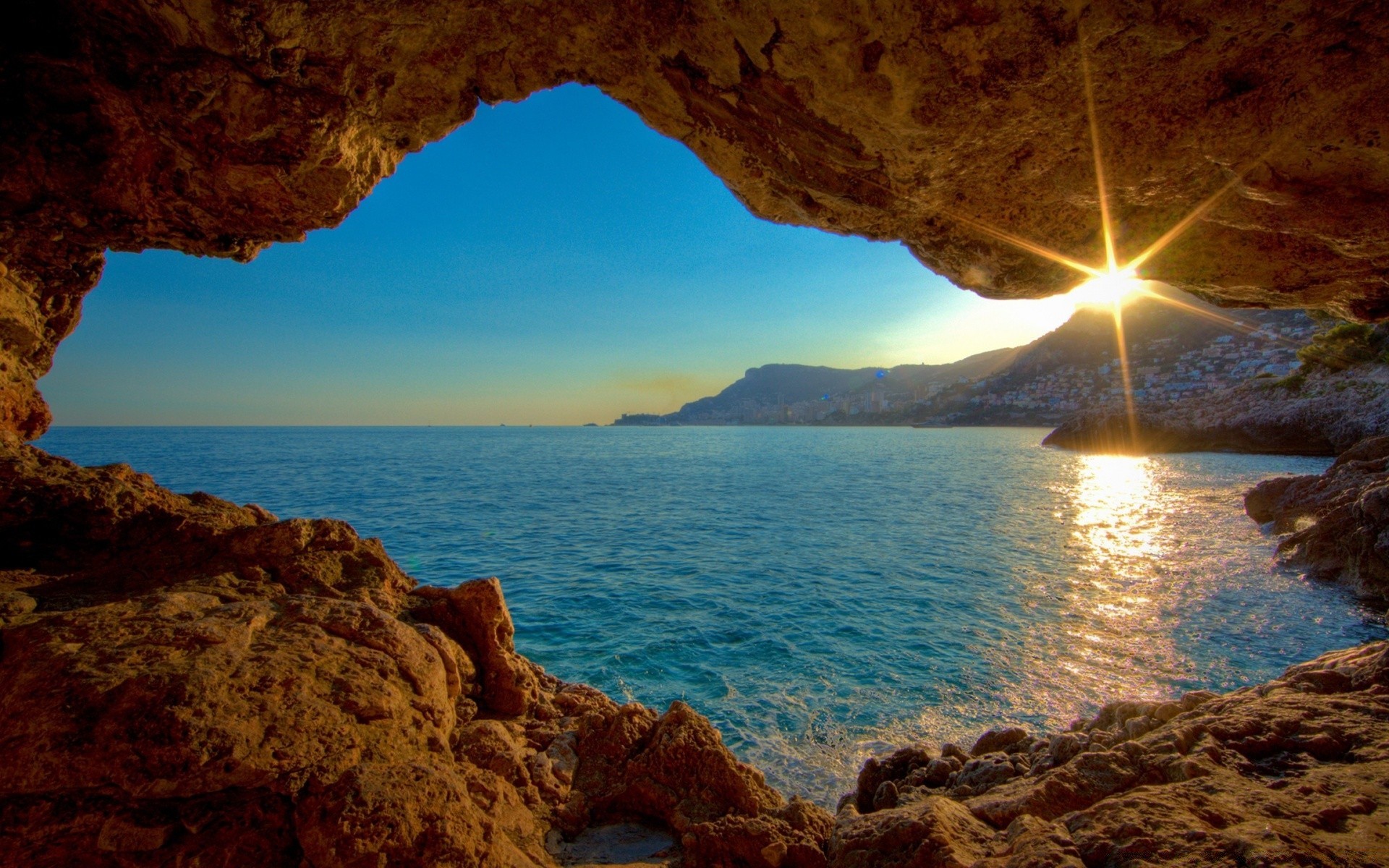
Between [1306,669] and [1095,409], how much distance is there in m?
72.1

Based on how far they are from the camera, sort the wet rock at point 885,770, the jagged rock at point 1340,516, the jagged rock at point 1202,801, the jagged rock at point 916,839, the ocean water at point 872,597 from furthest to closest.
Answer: the jagged rock at point 1340,516 → the ocean water at point 872,597 → the wet rock at point 885,770 → the jagged rock at point 916,839 → the jagged rock at point 1202,801

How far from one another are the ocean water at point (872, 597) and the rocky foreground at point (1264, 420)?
4.30 m

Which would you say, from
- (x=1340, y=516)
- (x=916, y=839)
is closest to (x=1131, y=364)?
(x=1340, y=516)

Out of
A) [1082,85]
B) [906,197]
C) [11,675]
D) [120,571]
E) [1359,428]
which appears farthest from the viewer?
[1359,428]

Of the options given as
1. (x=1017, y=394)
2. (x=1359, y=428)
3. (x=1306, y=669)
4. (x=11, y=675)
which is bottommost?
(x=1306, y=669)

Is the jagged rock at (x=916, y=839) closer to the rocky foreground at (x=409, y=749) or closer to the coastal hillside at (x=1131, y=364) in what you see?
the rocky foreground at (x=409, y=749)

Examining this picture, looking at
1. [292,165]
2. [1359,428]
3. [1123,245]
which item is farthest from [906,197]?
[1359,428]

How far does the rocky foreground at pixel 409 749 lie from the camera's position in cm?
278

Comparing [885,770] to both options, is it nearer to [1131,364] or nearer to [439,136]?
[439,136]

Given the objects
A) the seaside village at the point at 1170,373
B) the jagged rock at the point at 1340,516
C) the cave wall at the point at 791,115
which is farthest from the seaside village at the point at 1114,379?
the cave wall at the point at 791,115

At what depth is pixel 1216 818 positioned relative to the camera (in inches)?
118

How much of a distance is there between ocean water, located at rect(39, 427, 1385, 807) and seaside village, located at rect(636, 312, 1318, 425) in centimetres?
4934

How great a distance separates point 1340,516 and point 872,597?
38.1 ft

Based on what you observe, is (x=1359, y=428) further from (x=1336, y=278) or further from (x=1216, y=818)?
(x=1216, y=818)
